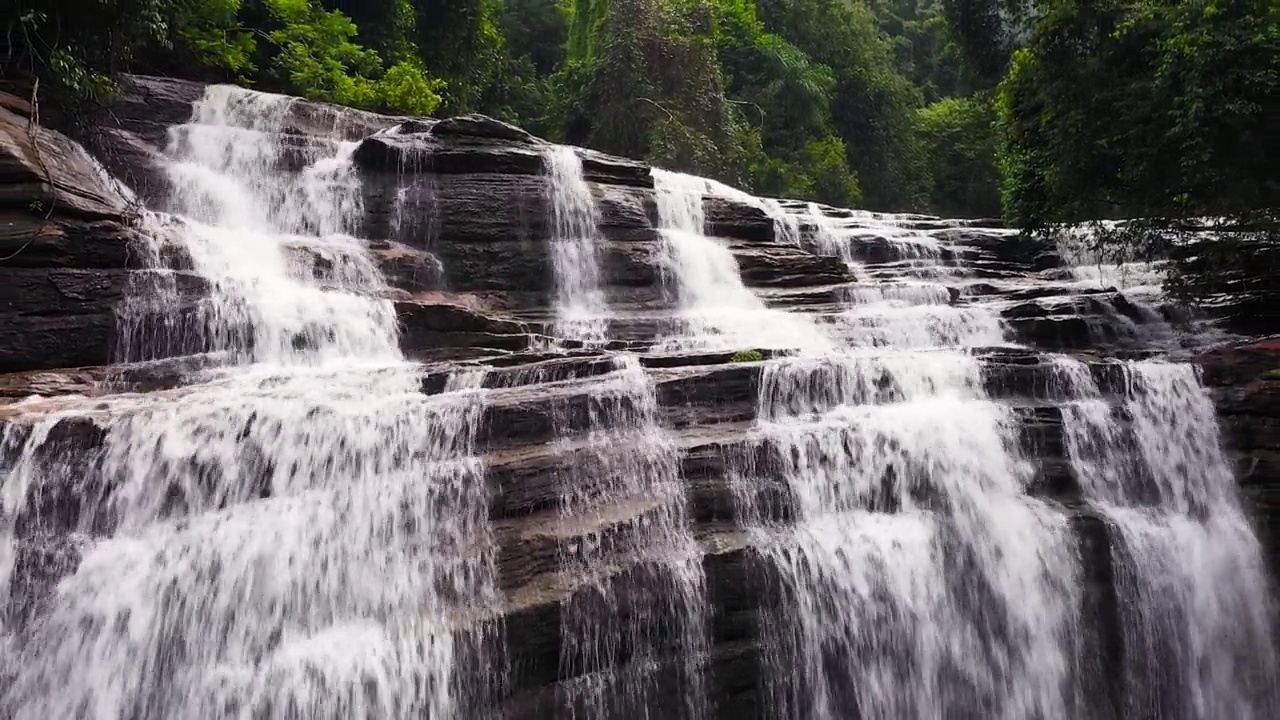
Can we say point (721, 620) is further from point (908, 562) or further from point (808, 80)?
point (808, 80)

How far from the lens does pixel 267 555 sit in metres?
5.38

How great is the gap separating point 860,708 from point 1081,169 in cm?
780

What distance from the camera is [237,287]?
848cm

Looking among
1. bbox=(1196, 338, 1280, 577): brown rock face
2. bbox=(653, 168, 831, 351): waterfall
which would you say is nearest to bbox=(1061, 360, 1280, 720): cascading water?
bbox=(1196, 338, 1280, 577): brown rock face

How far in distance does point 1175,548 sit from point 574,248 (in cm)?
801

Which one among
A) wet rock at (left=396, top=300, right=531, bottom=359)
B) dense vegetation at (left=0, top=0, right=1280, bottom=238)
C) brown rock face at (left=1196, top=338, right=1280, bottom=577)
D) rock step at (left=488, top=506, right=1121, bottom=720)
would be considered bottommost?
rock step at (left=488, top=506, right=1121, bottom=720)

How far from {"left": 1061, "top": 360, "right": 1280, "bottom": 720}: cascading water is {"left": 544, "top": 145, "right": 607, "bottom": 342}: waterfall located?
5832 millimetres

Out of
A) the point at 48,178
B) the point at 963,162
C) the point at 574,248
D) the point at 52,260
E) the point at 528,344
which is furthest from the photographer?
the point at 963,162

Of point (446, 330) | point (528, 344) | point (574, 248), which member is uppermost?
point (574, 248)

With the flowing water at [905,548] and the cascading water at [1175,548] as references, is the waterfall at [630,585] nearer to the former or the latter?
the flowing water at [905,548]

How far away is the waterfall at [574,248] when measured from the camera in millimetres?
10641

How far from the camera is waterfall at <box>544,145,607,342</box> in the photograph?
1064 centimetres

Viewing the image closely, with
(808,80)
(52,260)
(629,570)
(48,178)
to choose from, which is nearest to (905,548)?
(629,570)

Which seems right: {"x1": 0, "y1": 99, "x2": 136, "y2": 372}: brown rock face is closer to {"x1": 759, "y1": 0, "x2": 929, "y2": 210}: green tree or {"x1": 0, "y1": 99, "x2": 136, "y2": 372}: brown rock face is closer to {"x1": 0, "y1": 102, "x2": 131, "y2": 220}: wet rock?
{"x1": 0, "y1": 102, "x2": 131, "y2": 220}: wet rock
